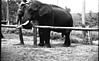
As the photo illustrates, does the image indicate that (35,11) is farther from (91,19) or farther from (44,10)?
(91,19)

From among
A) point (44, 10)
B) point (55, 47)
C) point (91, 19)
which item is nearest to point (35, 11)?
point (44, 10)

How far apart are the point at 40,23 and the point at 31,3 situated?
66 cm

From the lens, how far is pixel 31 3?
648cm

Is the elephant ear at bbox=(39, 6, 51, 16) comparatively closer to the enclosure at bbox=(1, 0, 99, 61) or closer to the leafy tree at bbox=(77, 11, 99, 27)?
the enclosure at bbox=(1, 0, 99, 61)

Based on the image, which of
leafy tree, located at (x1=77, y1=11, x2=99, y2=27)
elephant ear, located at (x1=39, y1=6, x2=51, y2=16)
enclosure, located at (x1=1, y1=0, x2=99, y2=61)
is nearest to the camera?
enclosure, located at (x1=1, y1=0, x2=99, y2=61)

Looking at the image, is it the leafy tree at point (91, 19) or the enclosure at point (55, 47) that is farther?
the leafy tree at point (91, 19)

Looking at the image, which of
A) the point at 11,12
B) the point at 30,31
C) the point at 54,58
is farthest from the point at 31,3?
the point at 11,12

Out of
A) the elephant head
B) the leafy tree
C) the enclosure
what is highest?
the elephant head

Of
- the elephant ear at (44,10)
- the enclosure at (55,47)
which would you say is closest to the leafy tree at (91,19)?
the enclosure at (55,47)

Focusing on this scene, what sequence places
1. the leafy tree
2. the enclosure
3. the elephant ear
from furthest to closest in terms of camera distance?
the leafy tree
the elephant ear
the enclosure

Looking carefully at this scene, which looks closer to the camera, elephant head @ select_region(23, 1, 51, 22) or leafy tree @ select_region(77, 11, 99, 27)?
elephant head @ select_region(23, 1, 51, 22)

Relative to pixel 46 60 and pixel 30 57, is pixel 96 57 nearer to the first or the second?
pixel 46 60

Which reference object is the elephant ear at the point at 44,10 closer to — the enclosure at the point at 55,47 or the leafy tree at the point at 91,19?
the enclosure at the point at 55,47

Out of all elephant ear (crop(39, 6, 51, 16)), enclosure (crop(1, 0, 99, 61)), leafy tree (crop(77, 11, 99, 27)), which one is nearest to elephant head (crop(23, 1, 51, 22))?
elephant ear (crop(39, 6, 51, 16))
